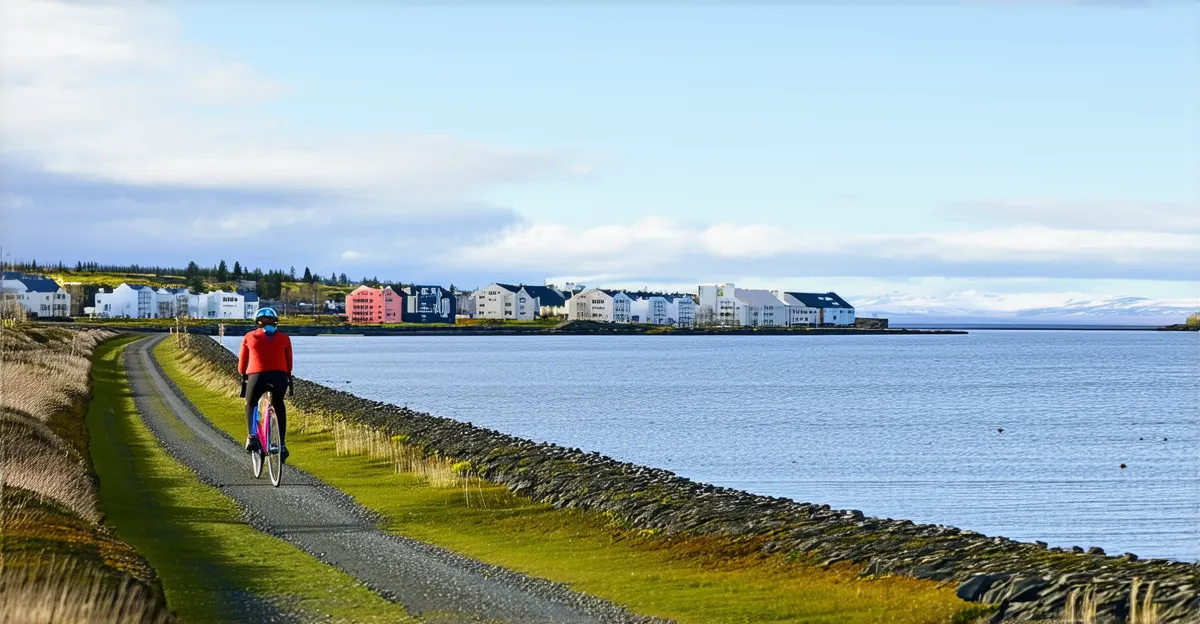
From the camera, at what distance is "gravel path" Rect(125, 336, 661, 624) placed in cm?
1338

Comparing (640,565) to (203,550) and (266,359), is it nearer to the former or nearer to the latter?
(203,550)

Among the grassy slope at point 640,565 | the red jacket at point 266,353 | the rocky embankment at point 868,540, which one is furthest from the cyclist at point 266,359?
the rocky embankment at point 868,540

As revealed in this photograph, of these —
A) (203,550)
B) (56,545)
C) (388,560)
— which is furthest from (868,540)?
(56,545)

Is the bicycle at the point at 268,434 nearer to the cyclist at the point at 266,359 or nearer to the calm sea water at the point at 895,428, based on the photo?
the cyclist at the point at 266,359

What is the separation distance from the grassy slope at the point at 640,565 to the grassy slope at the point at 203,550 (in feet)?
8.49

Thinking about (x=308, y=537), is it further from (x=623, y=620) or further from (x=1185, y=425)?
(x=1185, y=425)

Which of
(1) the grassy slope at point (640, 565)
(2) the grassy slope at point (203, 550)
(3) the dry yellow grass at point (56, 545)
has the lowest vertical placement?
(1) the grassy slope at point (640, 565)

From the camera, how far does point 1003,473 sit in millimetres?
39469

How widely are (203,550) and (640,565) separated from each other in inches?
226

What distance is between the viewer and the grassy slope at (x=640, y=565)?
13.5 metres

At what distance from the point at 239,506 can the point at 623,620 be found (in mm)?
9425

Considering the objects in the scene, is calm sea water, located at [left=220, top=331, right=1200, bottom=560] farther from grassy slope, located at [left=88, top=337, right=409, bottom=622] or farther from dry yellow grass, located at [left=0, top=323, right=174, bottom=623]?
dry yellow grass, located at [left=0, top=323, right=174, bottom=623]

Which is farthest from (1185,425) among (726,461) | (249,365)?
(249,365)

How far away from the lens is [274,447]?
21516 millimetres
